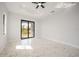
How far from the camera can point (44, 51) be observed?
2.66 m

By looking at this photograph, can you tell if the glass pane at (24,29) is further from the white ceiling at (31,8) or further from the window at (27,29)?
the white ceiling at (31,8)

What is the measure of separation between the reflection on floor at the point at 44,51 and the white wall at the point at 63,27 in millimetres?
136

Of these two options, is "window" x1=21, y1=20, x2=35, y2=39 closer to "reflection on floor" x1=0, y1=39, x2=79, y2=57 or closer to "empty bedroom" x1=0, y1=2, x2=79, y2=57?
"empty bedroom" x1=0, y1=2, x2=79, y2=57

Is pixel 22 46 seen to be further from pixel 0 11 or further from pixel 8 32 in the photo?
pixel 0 11

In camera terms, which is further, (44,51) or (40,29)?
(40,29)

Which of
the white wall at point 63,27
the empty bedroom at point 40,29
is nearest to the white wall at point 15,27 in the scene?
the empty bedroom at point 40,29

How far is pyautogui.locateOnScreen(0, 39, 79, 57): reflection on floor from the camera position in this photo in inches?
102

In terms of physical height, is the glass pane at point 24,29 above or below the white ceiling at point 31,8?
below

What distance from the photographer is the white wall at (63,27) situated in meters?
2.66

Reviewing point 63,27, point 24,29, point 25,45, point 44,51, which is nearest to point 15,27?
point 24,29

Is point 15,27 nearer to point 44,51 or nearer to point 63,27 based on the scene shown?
point 44,51

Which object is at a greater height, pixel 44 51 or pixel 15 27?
pixel 15 27

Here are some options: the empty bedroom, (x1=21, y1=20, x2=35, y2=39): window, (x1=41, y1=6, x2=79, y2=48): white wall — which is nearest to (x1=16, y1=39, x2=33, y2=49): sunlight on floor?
the empty bedroom

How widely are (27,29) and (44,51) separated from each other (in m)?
0.65
